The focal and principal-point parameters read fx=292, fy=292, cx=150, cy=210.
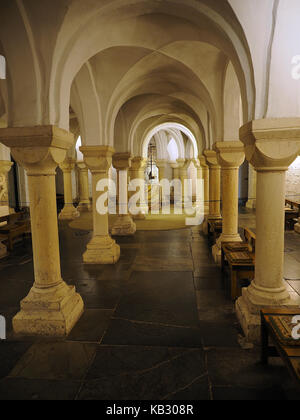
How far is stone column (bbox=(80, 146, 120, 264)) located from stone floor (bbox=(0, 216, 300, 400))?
63cm

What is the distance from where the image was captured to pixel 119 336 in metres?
3.25

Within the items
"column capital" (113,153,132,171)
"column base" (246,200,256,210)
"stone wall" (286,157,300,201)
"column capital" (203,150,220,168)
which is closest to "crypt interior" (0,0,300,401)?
"column capital" (203,150,220,168)

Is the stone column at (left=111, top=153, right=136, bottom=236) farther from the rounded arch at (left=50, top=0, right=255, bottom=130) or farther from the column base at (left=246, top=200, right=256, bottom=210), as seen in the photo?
the column base at (left=246, top=200, right=256, bottom=210)

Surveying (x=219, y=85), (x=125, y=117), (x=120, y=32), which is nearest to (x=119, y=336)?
(x=120, y=32)

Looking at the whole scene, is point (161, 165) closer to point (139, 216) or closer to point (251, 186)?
point (251, 186)

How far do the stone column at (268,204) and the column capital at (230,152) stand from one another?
2142mm

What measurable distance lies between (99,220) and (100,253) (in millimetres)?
692

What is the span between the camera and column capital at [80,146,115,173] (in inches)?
222

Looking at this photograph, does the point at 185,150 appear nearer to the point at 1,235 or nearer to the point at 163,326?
the point at 1,235

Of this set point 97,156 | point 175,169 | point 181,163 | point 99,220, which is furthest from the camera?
point 175,169

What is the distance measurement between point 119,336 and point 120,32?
4.12 m

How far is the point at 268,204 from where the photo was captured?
3242mm

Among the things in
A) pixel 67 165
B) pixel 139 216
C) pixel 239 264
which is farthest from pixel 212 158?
pixel 67 165

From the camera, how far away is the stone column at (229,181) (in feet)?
17.8
